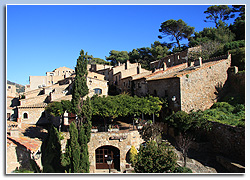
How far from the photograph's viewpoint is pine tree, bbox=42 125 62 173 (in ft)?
39.9

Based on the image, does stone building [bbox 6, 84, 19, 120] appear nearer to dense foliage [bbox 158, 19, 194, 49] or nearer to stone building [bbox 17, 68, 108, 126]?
stone building [bbox 17, 68, 108, 126]

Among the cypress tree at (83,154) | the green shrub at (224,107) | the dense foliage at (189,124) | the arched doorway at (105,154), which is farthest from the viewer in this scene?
the green shrub at (224,107)

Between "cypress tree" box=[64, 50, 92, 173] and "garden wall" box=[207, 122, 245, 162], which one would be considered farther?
"cypress tree" box=[64, 50, 92, 173]

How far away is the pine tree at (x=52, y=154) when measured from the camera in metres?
12.2

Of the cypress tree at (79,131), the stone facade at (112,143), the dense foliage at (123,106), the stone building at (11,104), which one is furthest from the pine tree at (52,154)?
the stone building at (11,104)

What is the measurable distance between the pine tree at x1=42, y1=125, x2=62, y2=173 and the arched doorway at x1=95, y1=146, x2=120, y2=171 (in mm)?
2961

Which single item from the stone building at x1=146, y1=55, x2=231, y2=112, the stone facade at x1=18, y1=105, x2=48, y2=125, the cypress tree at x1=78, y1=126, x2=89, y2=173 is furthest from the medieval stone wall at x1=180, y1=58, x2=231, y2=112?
the stone facade at x1=18, y1=105, x2=48, y2=125

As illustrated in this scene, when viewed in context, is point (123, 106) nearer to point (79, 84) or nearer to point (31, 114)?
point (79, 84)

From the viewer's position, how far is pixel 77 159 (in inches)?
453

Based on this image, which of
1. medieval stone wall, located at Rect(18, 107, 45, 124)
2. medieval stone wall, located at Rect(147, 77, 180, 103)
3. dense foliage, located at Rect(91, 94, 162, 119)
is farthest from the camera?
medieval stone wall, located at Rect(18, 107, 45, 124)

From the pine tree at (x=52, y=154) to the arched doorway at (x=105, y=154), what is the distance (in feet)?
9.71

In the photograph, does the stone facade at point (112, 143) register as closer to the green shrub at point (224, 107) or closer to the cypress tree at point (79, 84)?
the cypress tree at point (79, 84)

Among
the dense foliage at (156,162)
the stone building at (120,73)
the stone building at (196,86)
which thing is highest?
the stone building at (120,73)

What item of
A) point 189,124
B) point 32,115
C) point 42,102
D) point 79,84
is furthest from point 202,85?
point 42,102
